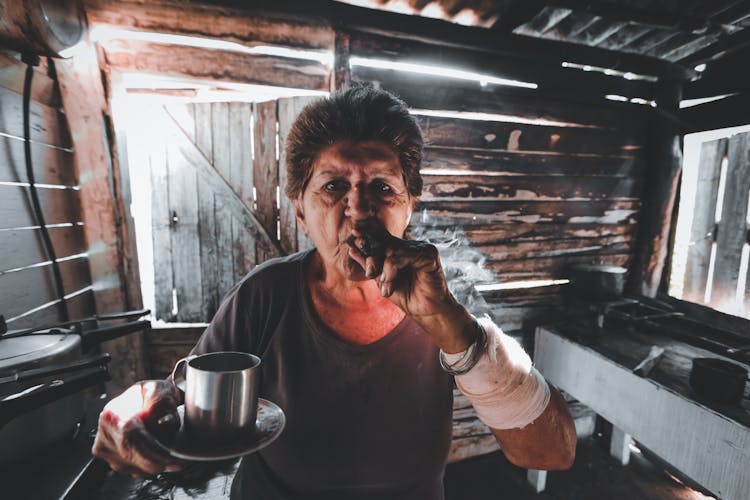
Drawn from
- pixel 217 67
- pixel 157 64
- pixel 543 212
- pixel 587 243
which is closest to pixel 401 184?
pixel 217 67

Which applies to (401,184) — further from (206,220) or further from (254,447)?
(206,220)

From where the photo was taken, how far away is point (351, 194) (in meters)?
1.79

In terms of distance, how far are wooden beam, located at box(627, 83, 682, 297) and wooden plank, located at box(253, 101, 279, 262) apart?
5.29 m

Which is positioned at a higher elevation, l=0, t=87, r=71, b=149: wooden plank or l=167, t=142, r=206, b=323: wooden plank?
l=0, t=87, r=71, b=149: wooden plank

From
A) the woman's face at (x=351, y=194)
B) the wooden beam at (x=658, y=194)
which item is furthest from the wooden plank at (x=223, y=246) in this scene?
the wooden beam at (x=658, y=194)

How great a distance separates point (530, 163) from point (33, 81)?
16.9ft

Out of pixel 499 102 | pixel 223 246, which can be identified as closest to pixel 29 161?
pixel 223 246

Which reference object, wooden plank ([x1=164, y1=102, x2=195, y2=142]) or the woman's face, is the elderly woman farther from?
wooden plank ([x1=164, y1=102, x2=195, y2=142])

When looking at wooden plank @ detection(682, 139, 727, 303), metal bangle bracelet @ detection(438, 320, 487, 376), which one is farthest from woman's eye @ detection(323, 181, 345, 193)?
wooden plank @ detection(682, 139, 727, 303)

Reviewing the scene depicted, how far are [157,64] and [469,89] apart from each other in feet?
11.0

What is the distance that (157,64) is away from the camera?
3.37 metres

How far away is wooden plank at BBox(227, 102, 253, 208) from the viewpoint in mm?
3857

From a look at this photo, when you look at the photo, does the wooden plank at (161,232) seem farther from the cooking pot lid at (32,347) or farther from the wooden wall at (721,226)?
the wooden wall at (721,226)

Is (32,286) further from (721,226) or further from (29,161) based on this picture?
(721,226)
